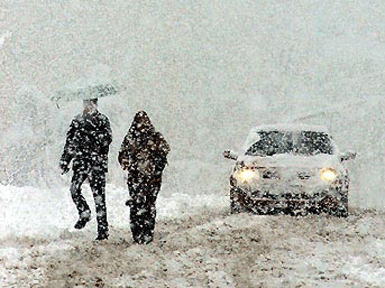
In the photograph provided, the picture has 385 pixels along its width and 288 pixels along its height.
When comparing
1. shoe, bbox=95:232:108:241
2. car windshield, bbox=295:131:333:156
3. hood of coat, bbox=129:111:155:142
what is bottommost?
shoe, bbox=95:232:108:241

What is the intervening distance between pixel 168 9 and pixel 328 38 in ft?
41.3

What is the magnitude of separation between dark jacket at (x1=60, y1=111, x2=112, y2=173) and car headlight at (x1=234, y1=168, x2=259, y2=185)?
2.98 meters

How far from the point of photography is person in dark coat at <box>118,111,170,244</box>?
10.1 meters

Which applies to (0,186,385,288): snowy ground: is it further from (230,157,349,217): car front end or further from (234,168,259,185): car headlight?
(234,168,259,185): car headlight

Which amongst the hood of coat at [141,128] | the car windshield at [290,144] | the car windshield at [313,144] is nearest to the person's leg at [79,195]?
the hood of coat at [141,128]

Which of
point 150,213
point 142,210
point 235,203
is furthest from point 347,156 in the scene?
point 142,210

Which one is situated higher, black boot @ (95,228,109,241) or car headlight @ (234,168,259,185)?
car headlight @ (234,168,259,185)

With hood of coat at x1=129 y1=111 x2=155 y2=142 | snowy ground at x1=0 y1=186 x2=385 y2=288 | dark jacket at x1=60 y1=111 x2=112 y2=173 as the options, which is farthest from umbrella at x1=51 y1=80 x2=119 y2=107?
snowy ground at x1=0 y1=186 x2=385 y2=288

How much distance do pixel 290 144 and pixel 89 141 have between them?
4.68 m

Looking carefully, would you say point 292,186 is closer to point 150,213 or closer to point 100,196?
point 150,213

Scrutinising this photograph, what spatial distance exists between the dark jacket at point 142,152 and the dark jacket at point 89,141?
1.08 feet

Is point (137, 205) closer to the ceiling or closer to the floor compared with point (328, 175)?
closer to the floor

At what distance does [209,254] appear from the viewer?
31.0ft

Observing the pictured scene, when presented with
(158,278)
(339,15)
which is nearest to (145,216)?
(158,278)
